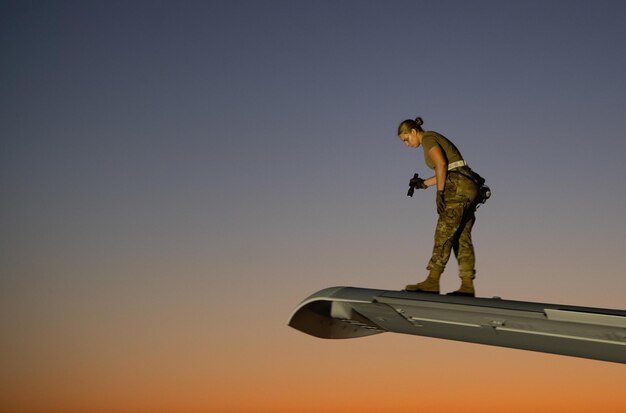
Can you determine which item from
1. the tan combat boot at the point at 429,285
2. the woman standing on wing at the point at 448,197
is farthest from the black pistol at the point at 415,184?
the tan combat boot at the point at 429,285

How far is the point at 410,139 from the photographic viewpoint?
381 inches

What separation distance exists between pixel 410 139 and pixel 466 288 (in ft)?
5.65

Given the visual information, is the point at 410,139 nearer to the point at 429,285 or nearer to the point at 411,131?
the point at 411,131

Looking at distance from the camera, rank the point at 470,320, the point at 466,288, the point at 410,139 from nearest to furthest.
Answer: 1. the point at 470,320
2. the point at 466,288
3. the point at 410,139

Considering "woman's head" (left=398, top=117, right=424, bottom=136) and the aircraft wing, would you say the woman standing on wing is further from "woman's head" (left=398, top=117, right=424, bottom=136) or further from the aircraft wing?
the aircraft wing

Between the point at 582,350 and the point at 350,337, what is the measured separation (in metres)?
2.96

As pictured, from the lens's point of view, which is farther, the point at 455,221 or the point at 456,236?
the point at 456,236

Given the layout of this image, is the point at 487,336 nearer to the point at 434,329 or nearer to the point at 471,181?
the point at 434,329

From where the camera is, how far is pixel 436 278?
9.50 metres

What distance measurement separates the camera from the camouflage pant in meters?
9.52

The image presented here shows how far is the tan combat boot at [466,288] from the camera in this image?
9.25 metres

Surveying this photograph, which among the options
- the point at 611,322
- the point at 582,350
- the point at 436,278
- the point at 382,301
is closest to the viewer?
the point at 611,322

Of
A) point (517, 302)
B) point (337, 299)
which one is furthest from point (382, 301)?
point (517, 302)

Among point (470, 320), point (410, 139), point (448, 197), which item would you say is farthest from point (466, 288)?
point (410, 139)
